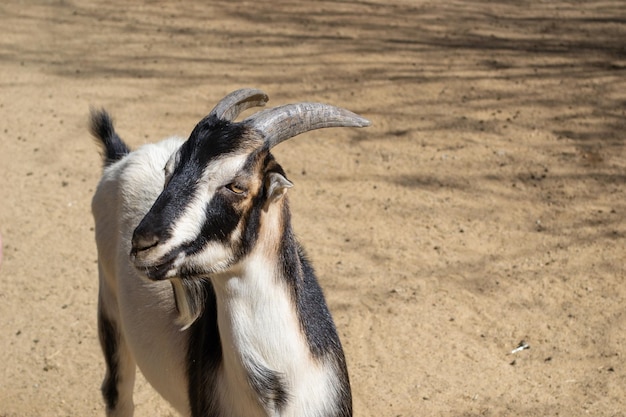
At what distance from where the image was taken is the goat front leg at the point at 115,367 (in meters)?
4.25

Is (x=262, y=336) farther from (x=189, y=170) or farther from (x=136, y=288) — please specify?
(x=136, y=288)

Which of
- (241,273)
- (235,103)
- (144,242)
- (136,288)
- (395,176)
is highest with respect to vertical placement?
(235,103)

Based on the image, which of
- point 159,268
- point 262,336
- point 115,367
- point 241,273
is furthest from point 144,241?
point 115,367

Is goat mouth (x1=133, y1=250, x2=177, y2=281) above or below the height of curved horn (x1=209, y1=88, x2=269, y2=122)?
below

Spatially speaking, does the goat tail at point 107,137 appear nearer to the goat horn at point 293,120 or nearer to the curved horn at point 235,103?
the curved horn at point 235,103

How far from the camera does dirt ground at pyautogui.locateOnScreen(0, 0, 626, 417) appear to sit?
480 centimetres

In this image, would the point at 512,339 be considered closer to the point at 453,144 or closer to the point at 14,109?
the point at 453,144

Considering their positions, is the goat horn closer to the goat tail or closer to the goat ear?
the goat ear

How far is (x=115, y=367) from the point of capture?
13.9 ft

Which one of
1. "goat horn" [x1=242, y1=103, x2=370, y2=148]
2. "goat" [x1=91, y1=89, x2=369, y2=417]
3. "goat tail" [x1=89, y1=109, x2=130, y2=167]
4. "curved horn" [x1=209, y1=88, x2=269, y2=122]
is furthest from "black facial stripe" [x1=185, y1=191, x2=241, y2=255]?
"goat tail" [x1=89, y1=109, x2=130, y2=167]

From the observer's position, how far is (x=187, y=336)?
3.53 metres

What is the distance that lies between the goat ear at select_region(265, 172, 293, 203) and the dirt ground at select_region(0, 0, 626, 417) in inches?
75.4

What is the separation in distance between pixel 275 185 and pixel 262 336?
516 mm

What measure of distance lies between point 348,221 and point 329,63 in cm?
279
